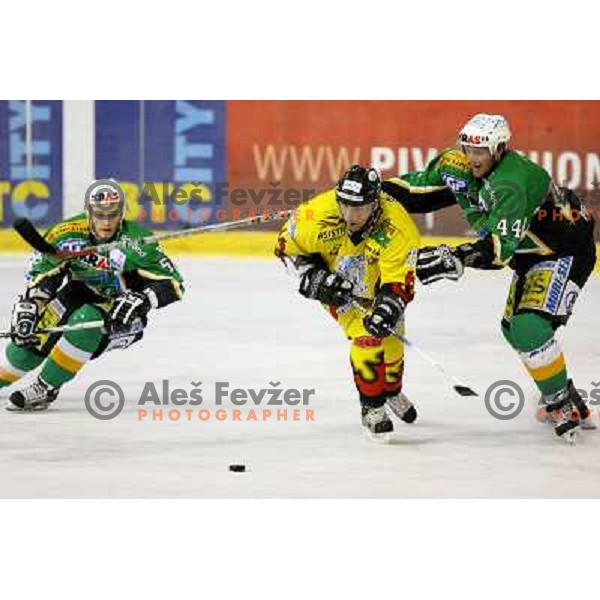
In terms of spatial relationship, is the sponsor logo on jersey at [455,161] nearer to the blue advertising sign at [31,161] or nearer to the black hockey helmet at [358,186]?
the black hockey helmet at [358,186]

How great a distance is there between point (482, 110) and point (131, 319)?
435 centimetres

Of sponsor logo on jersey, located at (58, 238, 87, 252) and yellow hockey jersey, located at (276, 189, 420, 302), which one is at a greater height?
yellow hockey jersey, located at (276, 189, 420, 302)

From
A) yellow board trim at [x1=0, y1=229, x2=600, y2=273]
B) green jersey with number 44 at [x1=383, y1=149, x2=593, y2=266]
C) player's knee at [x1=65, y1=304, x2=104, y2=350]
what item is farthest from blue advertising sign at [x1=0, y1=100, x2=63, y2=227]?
green jersey with number 44 at [x1=383, y1=149, x2=593, y2=266]

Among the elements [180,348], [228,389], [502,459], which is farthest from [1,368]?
[502,459]

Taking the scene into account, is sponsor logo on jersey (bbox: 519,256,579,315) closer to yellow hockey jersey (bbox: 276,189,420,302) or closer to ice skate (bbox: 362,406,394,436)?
yellow hockey jersey (bbox: 276,189,420,302)

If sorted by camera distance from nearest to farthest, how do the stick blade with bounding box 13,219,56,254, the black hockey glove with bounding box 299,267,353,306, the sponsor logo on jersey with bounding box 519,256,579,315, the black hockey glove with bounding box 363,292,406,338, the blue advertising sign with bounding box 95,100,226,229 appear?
1. the black hockey glove with bounding box 363,292,406,338
2. the black hockey glove with bounding box 299,267,353,306
3. the sponsor logo on jersey with bounding box 519,256,579,315
4. the stick blade with bounding box 13,219,56,254
5. the blue advertising sign with bounding box 95,100,226,229

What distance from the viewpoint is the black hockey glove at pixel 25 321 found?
6.00 m

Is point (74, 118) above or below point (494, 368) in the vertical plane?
above

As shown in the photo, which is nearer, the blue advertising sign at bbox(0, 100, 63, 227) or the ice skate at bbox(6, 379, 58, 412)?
the ice skate at bbox(6, 379, 58, 412)

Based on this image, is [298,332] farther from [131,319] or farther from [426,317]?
[131,319]

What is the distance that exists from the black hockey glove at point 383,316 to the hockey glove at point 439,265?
118 millimetres

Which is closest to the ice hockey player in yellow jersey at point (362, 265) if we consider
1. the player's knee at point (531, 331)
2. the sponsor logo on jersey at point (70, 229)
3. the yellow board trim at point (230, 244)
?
the player's knee at point (531, 331)

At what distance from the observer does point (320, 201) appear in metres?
5.62

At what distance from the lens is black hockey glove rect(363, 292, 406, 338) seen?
214 inches
